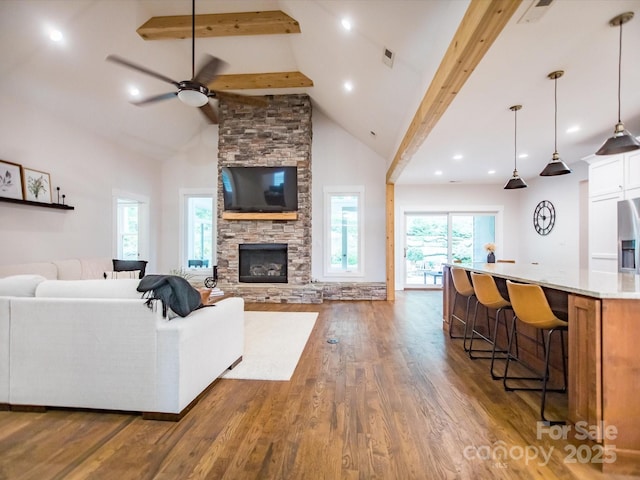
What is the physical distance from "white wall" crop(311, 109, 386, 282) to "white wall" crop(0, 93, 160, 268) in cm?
389

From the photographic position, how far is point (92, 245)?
5.37m

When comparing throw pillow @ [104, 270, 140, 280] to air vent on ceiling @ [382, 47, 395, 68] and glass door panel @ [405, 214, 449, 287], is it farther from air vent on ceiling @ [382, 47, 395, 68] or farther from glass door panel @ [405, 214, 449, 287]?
glass door panel @ [405, 214, 449, 287]


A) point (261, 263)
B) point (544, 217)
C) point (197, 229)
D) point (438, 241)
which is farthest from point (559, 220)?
point (197, 229)

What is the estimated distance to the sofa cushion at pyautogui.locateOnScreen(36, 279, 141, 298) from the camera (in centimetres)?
210

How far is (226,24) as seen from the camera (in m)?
4.43

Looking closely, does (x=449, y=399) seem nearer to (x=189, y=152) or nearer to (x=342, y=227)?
(x=342, y=227)

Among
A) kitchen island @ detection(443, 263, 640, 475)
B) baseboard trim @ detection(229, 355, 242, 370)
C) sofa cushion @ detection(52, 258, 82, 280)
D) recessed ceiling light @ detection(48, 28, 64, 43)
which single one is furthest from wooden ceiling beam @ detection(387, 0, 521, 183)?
sofa cushion @ detection(52, 258, 82, 280)

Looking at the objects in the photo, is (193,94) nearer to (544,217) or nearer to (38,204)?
(38,204)

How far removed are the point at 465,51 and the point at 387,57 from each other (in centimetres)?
145

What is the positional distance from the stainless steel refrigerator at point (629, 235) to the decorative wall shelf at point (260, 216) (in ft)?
16.3

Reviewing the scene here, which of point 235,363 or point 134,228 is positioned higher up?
point 134,228

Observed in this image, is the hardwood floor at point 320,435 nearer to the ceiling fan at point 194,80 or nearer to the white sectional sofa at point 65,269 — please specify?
the white sectional sofa at point 65,269

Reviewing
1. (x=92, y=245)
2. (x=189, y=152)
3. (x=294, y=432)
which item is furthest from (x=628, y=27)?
(x=189, y=152)

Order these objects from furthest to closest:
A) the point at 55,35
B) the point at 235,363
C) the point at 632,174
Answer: the point at 55,35
the point at 632,174
the point at 235,363
